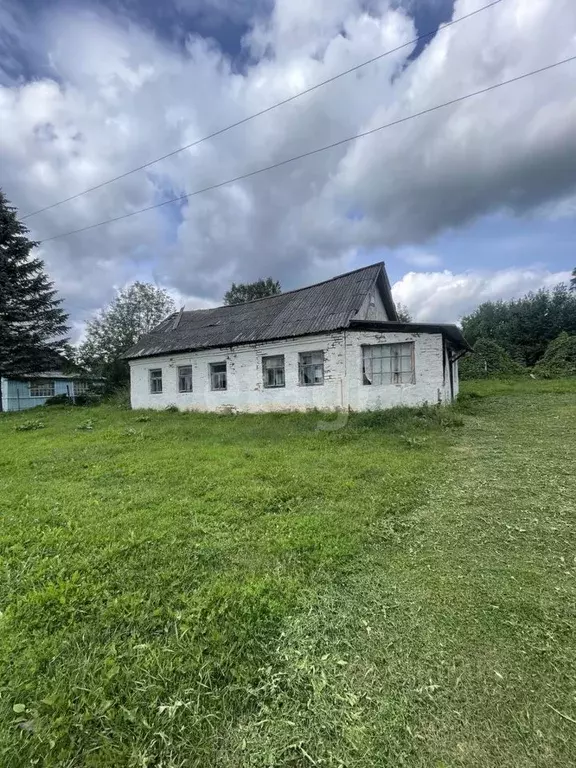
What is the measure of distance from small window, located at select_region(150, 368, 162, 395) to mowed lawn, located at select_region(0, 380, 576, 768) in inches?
448

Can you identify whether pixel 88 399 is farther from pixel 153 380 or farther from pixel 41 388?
pixel 153 380

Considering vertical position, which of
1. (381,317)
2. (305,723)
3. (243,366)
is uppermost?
(381,317)

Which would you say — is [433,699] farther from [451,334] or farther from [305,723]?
[451,334]

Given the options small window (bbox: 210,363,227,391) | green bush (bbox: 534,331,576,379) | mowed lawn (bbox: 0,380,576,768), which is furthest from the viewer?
green bush (bbox: 534,331,576,379)

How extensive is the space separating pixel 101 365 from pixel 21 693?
2729cm

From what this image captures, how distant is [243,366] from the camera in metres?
14.0

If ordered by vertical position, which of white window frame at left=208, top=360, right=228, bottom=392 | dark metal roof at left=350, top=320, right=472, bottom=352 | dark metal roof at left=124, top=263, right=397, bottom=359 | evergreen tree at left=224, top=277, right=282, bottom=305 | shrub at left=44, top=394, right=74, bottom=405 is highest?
evergreen tree at left=224, top=277, right=282, bottom=305

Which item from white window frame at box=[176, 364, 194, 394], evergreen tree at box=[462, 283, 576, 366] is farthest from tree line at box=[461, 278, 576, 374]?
white window frame at box=[176, 364, 194, 394]

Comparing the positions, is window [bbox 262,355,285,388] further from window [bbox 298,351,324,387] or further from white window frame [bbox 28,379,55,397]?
white window frame [bbox 28,379,55,397]

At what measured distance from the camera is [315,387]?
12.4 m

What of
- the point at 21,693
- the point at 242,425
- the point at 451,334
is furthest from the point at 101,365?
the point at 21,693

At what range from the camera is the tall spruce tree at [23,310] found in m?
19.5

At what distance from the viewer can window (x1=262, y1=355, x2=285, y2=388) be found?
13.3 meters

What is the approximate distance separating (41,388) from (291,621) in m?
28.5
